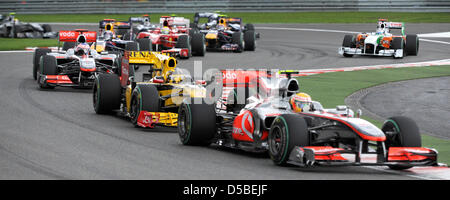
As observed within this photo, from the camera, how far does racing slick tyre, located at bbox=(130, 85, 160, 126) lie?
14945mm

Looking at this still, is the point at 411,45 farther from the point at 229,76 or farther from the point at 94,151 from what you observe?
the point at 94,151

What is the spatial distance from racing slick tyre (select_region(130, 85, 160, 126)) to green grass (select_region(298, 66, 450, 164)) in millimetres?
4525

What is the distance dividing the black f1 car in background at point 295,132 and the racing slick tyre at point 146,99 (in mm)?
1827

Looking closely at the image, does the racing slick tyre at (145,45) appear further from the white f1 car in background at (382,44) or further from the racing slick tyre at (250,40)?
the white f1 car in background at (382,44)

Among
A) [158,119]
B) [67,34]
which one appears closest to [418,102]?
[158,119]

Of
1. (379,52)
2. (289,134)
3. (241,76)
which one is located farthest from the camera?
(379,52)

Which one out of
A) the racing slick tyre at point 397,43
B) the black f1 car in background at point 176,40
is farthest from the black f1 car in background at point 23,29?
the racing slick tyre at point 397,43

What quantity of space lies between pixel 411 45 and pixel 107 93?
19.9 m

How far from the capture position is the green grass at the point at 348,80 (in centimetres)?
2032

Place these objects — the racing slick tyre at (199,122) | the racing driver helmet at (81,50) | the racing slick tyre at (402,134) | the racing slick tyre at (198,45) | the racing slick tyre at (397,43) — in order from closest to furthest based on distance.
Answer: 1. the racing slick tyre at (402,134)
2. the racing slick tyre at (199,122)
3. the racing driver helmet at (81,50)
4. the racing slick tyre at (397,43)
5. the racing slick tyre at (198,45)

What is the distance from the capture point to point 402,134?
1099 centimetres

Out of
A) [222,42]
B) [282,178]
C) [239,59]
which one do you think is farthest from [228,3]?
[282,178]

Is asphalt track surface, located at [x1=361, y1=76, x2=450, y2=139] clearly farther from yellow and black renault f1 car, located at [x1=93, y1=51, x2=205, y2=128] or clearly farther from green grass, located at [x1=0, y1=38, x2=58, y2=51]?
green grass, located at [x1=0, y1=38, x2=58, y2=51]

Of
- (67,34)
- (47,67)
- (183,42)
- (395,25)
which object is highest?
(395,25)
